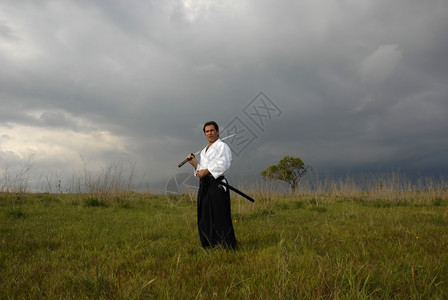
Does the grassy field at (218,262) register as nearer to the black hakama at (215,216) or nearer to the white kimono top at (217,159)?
the black hakama at (215,216)

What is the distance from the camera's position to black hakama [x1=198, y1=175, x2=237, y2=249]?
169 inches

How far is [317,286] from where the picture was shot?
2.48 m

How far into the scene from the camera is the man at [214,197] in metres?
4.30

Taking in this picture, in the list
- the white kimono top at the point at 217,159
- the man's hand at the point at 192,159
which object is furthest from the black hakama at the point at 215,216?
the man's hand at the point at 192,159

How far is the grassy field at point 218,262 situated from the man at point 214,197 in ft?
0.96

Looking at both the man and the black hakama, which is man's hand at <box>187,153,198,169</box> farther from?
the black hakama

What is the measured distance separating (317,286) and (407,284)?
0.99 meters

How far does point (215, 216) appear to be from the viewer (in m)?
4.33

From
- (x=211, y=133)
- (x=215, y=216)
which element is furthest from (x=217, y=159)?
(x=215, y=216)

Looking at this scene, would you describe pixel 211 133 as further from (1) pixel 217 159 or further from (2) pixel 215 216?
(2) pixel 215 216

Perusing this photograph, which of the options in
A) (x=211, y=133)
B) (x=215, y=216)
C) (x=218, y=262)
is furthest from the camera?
(x=211, y=133)

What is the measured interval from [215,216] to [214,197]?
11.7 inches

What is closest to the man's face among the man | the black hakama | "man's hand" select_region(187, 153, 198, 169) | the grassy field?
the man

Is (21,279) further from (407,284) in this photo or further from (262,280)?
(407,284)
